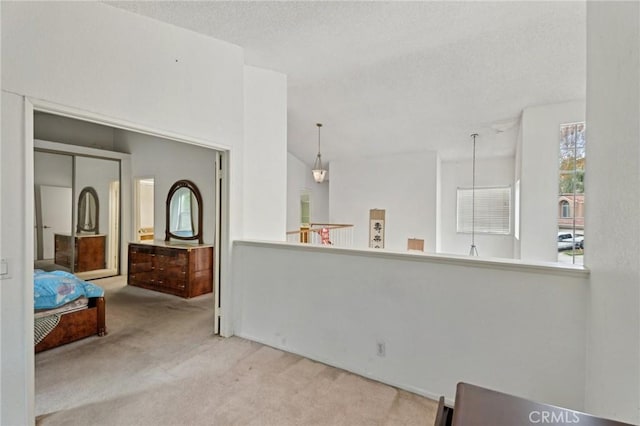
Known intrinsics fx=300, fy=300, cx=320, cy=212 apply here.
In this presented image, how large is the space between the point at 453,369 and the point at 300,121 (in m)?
4.77

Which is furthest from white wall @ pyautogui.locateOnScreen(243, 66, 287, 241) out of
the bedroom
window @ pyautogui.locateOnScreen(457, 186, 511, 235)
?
window @ pyautogui.locateOnScreen(457, 186, 511, 235)

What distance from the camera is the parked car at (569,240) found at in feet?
11.6

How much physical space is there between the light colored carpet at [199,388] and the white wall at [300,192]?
529 centimetres

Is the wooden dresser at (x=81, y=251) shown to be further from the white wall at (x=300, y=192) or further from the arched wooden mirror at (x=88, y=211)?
the white wall at (x=300, y=192)

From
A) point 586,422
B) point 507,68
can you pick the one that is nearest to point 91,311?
point 586,422

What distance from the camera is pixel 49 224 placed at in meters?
4.98

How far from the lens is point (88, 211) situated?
17.9 ft

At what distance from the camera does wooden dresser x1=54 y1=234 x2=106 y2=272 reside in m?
5.15

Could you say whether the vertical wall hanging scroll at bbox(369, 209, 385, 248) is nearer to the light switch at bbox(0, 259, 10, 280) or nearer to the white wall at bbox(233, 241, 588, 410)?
the white wall at bbox(233, 241, 588, 410)

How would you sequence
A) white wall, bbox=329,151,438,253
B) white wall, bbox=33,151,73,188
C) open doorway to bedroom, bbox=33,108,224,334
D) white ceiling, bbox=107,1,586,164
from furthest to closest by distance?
1. white wall, bbox=329,151,438,253
2. open doorway to bedroom, bbox=33,108,224,334
3. white wall, bbox=33,151,73,188
4. white ceiling, bbox=107,1,586,164

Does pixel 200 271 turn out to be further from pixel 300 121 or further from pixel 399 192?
pixel 399 192

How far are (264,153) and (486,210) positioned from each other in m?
5.78

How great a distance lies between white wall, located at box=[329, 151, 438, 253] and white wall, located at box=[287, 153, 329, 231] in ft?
3.58

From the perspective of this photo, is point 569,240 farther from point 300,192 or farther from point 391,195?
point 300,192
